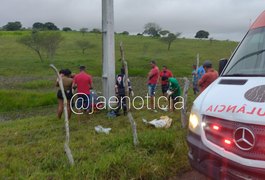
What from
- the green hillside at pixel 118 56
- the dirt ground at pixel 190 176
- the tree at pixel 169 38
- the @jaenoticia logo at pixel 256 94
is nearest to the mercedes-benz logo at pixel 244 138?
the @jaenoticia logo at pixel 256 94

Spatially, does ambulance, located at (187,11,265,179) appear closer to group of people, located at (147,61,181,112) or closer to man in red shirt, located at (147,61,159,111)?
group of people, located at (147,61,181,112)

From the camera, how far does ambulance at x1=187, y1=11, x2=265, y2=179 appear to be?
10.0ft

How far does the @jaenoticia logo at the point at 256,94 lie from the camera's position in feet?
10.6

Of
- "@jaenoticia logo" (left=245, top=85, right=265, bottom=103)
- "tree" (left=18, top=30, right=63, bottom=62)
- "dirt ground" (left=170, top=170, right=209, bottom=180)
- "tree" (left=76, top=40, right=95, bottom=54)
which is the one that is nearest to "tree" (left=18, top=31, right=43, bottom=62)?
"tree" (left=18, top=30, right=63, bottom=62)

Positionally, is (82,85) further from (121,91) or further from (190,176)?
(190,176)

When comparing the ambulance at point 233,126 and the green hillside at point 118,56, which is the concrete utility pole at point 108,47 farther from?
the green hillside at point 118,56

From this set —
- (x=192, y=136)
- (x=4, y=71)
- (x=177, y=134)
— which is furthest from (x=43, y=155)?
(x=4, y=71)

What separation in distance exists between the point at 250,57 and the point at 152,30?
7658 cm

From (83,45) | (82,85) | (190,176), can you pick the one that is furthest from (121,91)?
(83,45)

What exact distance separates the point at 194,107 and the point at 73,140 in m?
4.20

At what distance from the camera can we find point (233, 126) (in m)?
3.24

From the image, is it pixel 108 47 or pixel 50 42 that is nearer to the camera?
pixel 108 47

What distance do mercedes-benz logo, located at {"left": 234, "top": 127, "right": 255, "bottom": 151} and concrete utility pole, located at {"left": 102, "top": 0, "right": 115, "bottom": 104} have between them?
8953mm

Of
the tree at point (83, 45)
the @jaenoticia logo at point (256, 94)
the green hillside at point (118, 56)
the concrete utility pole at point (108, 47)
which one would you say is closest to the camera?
the @jaenoticia logo at point (256, 94)
